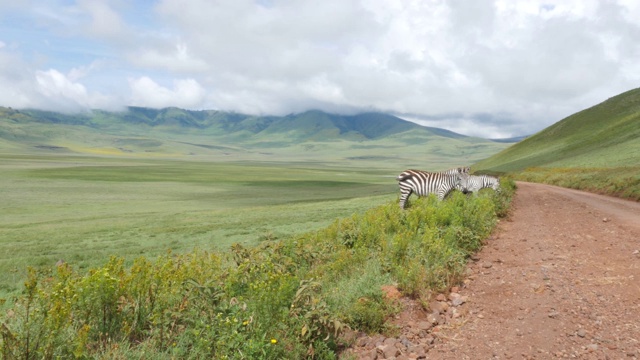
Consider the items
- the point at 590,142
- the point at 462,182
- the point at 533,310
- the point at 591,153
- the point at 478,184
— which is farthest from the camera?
the point at 590,142

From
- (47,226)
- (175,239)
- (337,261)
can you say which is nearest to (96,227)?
(47,226)

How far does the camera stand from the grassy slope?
3018cm

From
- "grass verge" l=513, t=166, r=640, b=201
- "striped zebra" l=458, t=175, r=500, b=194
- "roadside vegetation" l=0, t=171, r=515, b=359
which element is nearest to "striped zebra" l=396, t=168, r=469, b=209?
"striped zebra" l=458, t=175, r=500, b=194

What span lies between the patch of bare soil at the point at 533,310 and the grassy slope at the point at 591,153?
18.0m

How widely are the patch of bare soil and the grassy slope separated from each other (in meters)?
18.0

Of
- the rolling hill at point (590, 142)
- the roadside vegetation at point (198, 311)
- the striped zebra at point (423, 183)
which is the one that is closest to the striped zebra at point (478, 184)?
the striped zebra at point (423, 183)

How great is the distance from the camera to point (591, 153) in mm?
56219

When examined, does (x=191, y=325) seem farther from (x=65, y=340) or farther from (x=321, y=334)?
(x=321, y=334)

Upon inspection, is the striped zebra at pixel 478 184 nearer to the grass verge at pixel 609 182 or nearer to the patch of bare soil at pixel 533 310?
the grass verge at pixel 609 182

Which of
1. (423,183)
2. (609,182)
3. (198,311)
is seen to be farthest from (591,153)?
(198,311)

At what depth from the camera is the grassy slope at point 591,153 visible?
30.2 meters

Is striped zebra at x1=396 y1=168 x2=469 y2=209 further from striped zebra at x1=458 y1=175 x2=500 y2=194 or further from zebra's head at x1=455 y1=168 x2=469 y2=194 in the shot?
striped zebra at x1=458 y1=175 x2=500 y2=194

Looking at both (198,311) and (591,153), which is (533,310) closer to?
(198,311)

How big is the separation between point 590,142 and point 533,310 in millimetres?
76774
